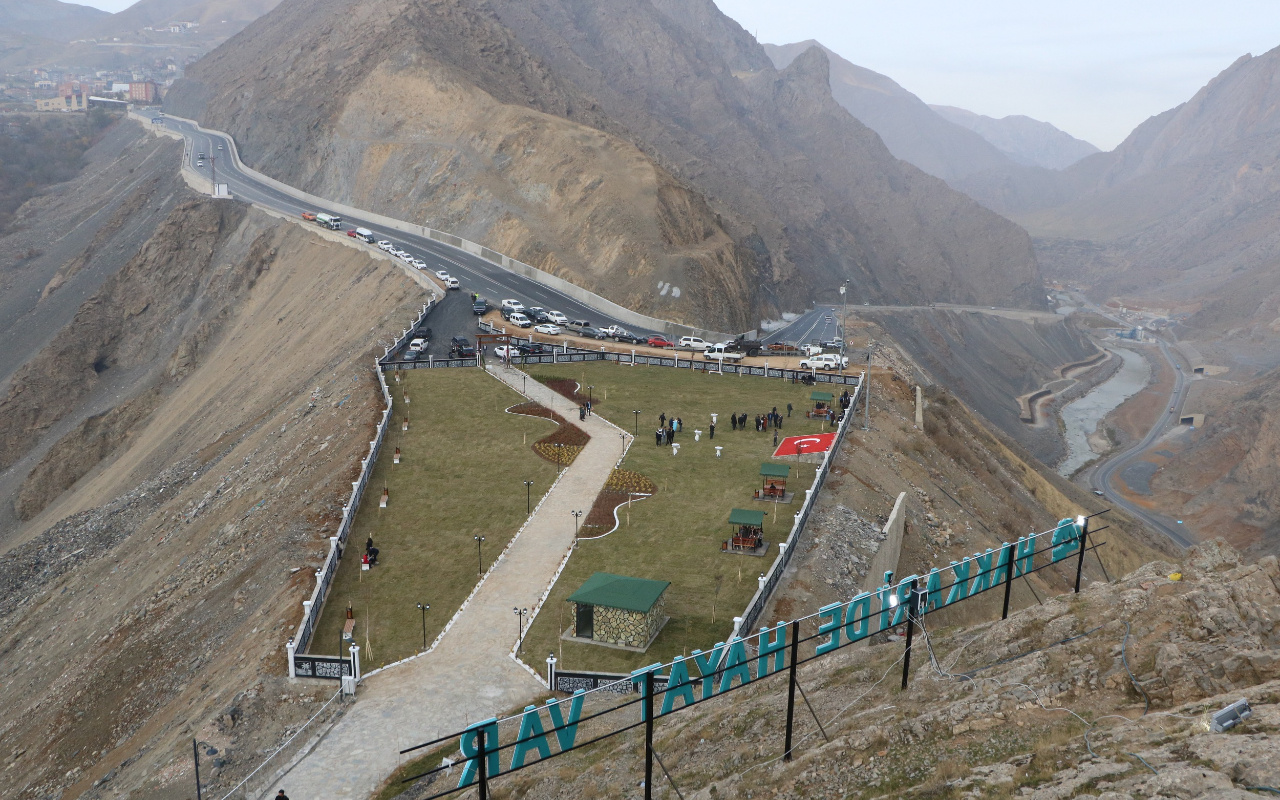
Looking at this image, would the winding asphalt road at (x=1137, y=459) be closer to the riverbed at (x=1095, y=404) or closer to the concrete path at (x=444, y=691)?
the riverbed at (x=1095, y=404)

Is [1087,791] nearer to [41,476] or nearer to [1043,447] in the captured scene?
[41,476]

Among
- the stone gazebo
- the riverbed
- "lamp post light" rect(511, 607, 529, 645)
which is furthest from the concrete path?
the riverbed

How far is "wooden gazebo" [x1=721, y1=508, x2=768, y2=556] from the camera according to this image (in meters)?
33.3

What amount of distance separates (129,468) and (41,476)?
16.4m

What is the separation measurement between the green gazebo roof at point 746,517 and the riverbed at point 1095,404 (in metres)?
87.0

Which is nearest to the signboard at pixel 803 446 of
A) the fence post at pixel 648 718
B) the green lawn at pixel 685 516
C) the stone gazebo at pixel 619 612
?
the green lawn at pixel 685 516

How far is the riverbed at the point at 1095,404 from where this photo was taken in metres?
119

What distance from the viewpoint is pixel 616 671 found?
2653 cm

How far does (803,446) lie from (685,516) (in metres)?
9.13

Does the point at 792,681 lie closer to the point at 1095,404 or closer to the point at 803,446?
the point at 803,446

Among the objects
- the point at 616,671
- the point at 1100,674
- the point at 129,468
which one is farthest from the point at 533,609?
the point at 129,468

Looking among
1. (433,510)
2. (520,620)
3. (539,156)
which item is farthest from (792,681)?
(539,156)

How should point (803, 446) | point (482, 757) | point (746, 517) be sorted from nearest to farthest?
point (482, 757) → point (746, 517) → point (803, 446)

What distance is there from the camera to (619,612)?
27.7 meters
